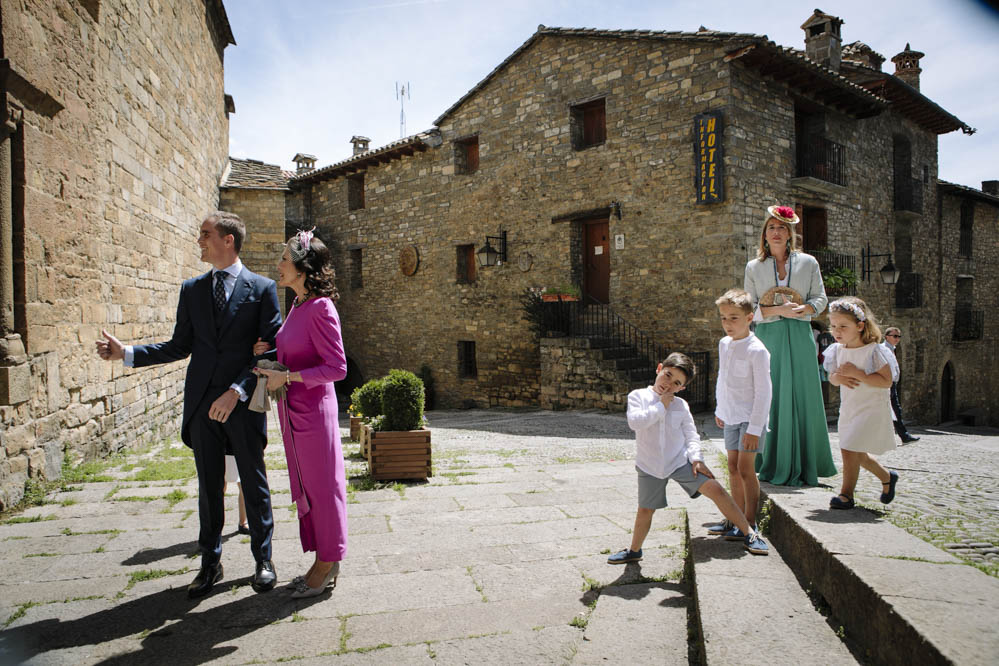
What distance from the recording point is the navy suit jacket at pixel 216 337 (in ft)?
9.84

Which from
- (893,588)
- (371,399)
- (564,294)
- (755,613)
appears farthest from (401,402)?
(564,294)

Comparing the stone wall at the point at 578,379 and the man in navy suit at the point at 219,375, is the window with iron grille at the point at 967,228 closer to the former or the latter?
the stone wall at the point at 578,379

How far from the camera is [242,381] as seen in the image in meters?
2.96

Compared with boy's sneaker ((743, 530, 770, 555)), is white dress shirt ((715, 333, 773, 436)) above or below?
above

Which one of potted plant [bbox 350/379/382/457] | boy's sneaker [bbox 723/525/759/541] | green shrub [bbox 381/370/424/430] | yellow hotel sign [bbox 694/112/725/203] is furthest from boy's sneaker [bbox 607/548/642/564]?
yellow hotel sign [bbox 694/112/725/203]

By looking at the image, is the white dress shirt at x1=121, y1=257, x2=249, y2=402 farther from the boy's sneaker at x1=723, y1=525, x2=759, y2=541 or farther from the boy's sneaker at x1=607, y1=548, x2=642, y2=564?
the boy's sneaker at x1=723, y1=525, x2=759, y2=541

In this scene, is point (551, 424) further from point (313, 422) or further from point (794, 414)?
point (313, 422)

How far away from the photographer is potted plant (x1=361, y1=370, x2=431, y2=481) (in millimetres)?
5215

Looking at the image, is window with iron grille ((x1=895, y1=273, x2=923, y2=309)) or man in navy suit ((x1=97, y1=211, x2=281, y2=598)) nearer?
man in navy suit ((x1=97, y1=211, x2=281, y2=598))

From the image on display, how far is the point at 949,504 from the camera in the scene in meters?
3.34

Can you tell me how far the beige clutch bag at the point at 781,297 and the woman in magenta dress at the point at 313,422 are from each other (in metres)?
2.67

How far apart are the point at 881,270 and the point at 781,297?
1309 centimetres

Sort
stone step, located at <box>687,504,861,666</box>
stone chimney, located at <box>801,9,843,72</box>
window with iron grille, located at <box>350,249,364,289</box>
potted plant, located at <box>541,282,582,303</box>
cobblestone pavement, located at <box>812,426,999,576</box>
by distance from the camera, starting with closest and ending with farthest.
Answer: stone step, located at <box>687,504,861,666</box>, cobblestone pavement, located at <box>812,426,999,576</box>, potted plant, located at <box>541,282,582,303</box>, stone chimney, located at <box>801,9,843,72</box>, window with iron grille, located at <box>350,249,364,289</box>

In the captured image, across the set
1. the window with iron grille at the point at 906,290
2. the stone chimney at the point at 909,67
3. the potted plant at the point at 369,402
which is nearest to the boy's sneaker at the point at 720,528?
the potted plant at the point at 369,402
